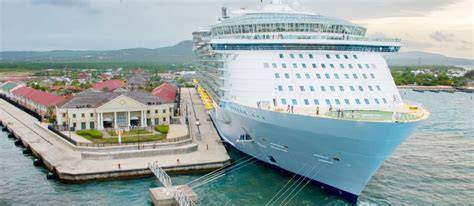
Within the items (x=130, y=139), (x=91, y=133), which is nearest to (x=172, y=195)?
(x=130, y=139)

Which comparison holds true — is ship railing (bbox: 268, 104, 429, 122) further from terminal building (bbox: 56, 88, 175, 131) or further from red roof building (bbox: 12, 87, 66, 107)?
red roof building (bbox: 12, 87, 66, 107)

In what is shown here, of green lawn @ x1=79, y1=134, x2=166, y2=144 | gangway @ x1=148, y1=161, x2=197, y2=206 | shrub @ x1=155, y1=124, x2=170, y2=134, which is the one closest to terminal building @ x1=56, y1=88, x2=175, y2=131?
shrub @ x1=155, y1=124, x2=170, y2=134

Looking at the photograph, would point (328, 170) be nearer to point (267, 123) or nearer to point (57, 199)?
point (267, 123)

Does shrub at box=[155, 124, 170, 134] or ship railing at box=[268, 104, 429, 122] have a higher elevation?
ship railing at box=[268, 104, 429, 122]

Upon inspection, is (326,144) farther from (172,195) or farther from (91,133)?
(91,133)

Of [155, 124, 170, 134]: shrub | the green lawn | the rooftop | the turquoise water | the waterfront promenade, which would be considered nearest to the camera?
the turquoise water

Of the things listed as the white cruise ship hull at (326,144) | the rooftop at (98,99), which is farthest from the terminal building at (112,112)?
the white cruise ship hull at (326,144)

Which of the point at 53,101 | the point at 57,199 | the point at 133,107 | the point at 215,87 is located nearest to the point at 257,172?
the point at 215,87
